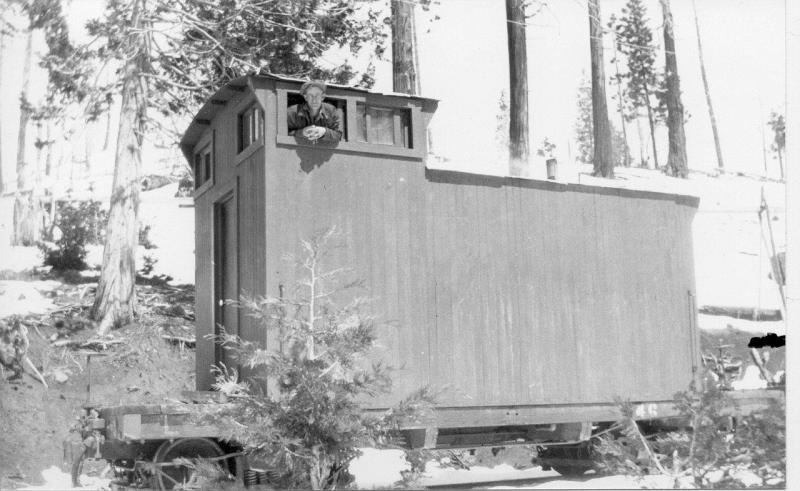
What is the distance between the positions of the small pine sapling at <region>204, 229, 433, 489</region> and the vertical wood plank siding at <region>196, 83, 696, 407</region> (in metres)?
0.86

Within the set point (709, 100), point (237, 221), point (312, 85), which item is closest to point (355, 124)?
point (312, 85)

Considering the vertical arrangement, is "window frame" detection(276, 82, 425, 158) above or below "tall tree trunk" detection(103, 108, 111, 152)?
below

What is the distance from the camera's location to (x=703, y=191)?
16078 mm

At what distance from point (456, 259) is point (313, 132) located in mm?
1982

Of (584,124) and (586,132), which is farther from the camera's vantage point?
(586,132)

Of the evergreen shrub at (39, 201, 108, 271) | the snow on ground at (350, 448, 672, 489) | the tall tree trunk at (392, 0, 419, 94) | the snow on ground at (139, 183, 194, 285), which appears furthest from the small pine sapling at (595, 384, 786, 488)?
the evergreen shrub at (39, 201, 108, 271)

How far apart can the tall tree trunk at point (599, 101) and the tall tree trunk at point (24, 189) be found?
945 cm

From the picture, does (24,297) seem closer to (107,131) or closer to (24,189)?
(24,189)

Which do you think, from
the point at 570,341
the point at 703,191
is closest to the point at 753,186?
the point at 703,191

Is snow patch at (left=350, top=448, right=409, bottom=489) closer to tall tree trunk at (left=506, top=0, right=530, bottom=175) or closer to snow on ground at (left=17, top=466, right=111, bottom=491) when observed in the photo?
snow on ground at (left=17, top=466, right=111, bottom=491)

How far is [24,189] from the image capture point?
1584 cm

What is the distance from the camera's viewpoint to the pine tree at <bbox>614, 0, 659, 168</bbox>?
644 inches

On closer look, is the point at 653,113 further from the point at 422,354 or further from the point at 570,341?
the point at 422,354

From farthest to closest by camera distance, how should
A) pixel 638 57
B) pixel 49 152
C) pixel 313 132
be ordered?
pixel 638 57, pixel 49 152, pixel 313 132
